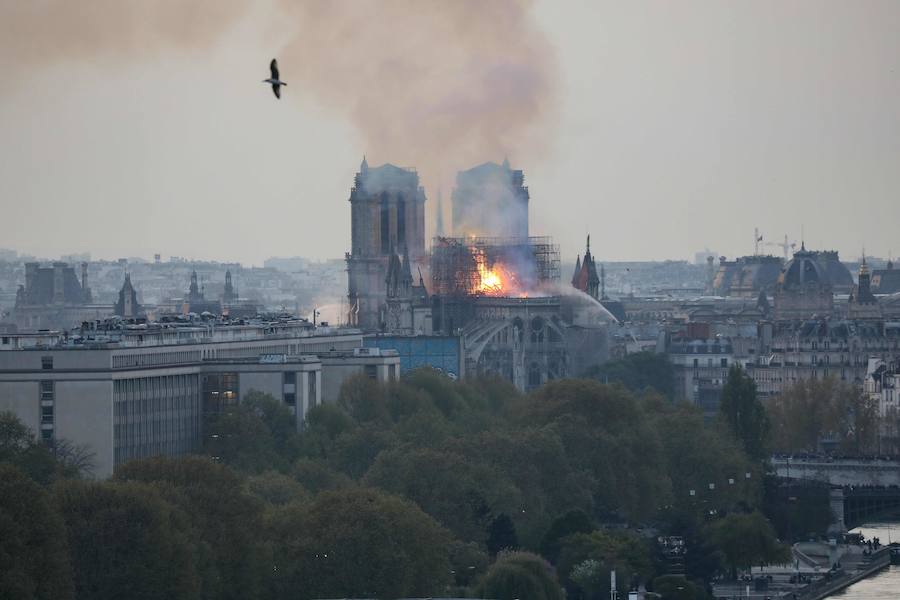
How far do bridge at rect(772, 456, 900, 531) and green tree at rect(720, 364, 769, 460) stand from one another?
4.84 feet

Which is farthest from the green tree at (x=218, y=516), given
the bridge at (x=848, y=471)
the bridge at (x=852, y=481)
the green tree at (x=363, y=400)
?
the bridge at (x=848, y=471)

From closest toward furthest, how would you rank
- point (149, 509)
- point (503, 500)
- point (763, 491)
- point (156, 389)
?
→ point (149, 509) → point (503, 500) → point (156, 389) → point (763, 491)

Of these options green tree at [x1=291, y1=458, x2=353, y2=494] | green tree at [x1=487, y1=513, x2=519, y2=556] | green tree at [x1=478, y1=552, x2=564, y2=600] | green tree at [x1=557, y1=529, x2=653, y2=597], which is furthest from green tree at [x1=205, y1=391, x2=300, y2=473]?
green tree at [x1=478, y1=552, x2=564, y2=600]

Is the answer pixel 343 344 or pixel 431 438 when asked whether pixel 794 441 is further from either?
pixel 431 438

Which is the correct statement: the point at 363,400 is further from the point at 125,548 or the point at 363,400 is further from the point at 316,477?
the point at 125,548

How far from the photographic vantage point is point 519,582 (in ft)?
308

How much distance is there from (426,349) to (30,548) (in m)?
99.4

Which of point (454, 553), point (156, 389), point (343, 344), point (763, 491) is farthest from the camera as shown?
point (343, 344)

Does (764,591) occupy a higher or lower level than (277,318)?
lower

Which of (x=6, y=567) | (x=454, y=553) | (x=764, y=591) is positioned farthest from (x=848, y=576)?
(x=6, y=567)

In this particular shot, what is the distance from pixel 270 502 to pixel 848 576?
2233 cm

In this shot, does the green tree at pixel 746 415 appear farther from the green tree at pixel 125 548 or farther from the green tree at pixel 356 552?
the green tree at pixel 125 548

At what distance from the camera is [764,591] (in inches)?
4363

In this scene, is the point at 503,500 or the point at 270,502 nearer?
the point at 270,502
